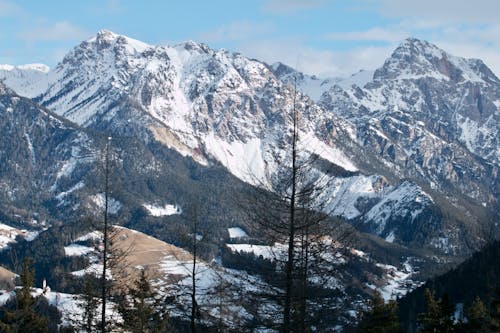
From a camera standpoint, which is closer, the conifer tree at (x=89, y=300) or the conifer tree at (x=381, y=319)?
the conifer tree at (x=89, y=300)

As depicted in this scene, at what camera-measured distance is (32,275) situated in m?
43.8

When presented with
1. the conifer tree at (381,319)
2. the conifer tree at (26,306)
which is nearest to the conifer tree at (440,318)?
the conifer tree at (381,319)

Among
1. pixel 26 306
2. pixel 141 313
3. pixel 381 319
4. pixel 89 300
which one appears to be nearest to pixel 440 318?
pixel 381 319

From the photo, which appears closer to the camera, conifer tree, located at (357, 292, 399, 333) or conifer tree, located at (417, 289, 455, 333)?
conifer tree, located at (417, 289, 455, 333)

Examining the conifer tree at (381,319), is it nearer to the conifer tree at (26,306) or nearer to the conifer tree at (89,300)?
the conifer tree at (89,300)

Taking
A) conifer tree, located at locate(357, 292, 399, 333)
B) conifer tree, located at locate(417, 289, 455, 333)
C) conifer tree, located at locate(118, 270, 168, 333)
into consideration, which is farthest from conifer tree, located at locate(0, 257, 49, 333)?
conifer tree, located at locate(417, 289, 455, 333)

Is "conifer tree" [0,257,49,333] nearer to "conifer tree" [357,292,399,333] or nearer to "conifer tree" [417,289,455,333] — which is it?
"conifer tree" [357,292,399,333]

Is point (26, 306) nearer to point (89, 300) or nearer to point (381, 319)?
point (89, 300)

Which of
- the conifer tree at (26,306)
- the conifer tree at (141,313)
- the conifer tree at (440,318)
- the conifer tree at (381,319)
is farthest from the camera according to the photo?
the conifer tree at (381,319)

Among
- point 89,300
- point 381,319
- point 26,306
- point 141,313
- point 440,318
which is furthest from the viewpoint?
point 381,319

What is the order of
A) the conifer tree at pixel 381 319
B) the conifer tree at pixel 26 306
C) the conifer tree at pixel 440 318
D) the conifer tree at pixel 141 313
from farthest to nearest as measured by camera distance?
1. the conifer tree at pixel 381 319
2. the conifer tree at pixel 141 313
3. the conifer tree at pixel 26 306
4. the conifer tree at pixel 440 318

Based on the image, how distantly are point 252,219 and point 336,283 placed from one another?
21.0 ft

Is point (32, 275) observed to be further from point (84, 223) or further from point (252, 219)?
point (252, 219)

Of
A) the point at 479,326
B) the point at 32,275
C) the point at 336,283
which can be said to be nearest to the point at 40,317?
the point at 32,275
